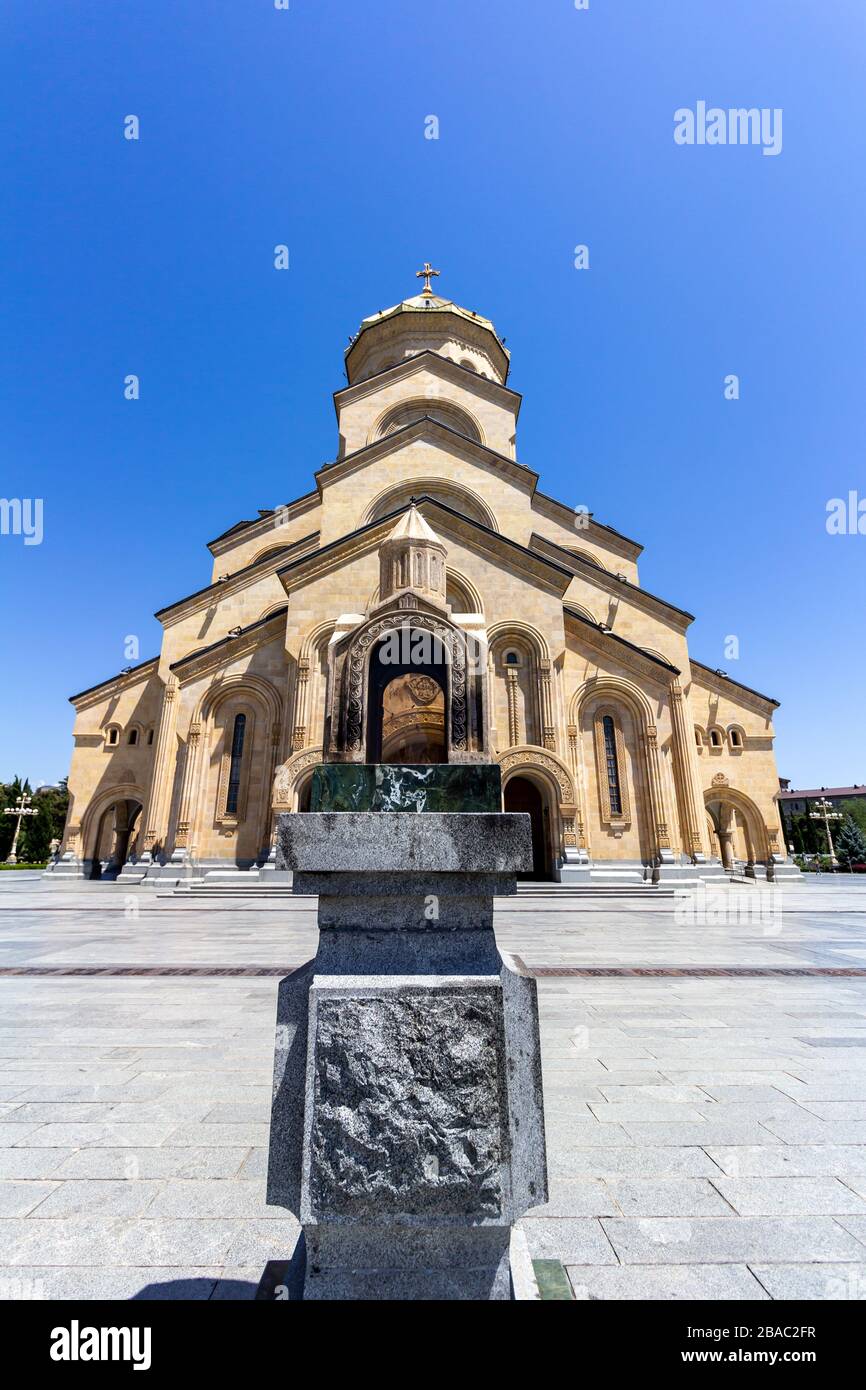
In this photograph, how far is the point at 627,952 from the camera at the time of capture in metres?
8.91

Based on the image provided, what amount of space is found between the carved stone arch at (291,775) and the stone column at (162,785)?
4.80m

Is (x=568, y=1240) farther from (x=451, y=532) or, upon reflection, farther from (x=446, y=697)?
(x=451, y=532)

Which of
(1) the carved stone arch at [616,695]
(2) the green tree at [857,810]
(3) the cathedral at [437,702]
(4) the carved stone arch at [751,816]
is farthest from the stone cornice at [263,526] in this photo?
(2) the green tree at [857,810]

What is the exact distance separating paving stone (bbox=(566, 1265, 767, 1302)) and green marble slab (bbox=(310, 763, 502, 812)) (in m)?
1.70

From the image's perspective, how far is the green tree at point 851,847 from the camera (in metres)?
47.4

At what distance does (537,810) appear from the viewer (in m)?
21.7

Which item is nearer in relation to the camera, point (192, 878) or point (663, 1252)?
point (663, 1252)

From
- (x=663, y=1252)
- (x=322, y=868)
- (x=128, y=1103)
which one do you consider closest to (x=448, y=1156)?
(x=322, y=868)

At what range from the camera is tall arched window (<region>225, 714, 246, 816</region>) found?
68.5 ft

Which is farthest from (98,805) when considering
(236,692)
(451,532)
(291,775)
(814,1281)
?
(814,1281)

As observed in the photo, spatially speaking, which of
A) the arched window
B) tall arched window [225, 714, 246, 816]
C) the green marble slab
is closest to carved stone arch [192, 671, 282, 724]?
tall arched window [225, 714, 246, 816]
